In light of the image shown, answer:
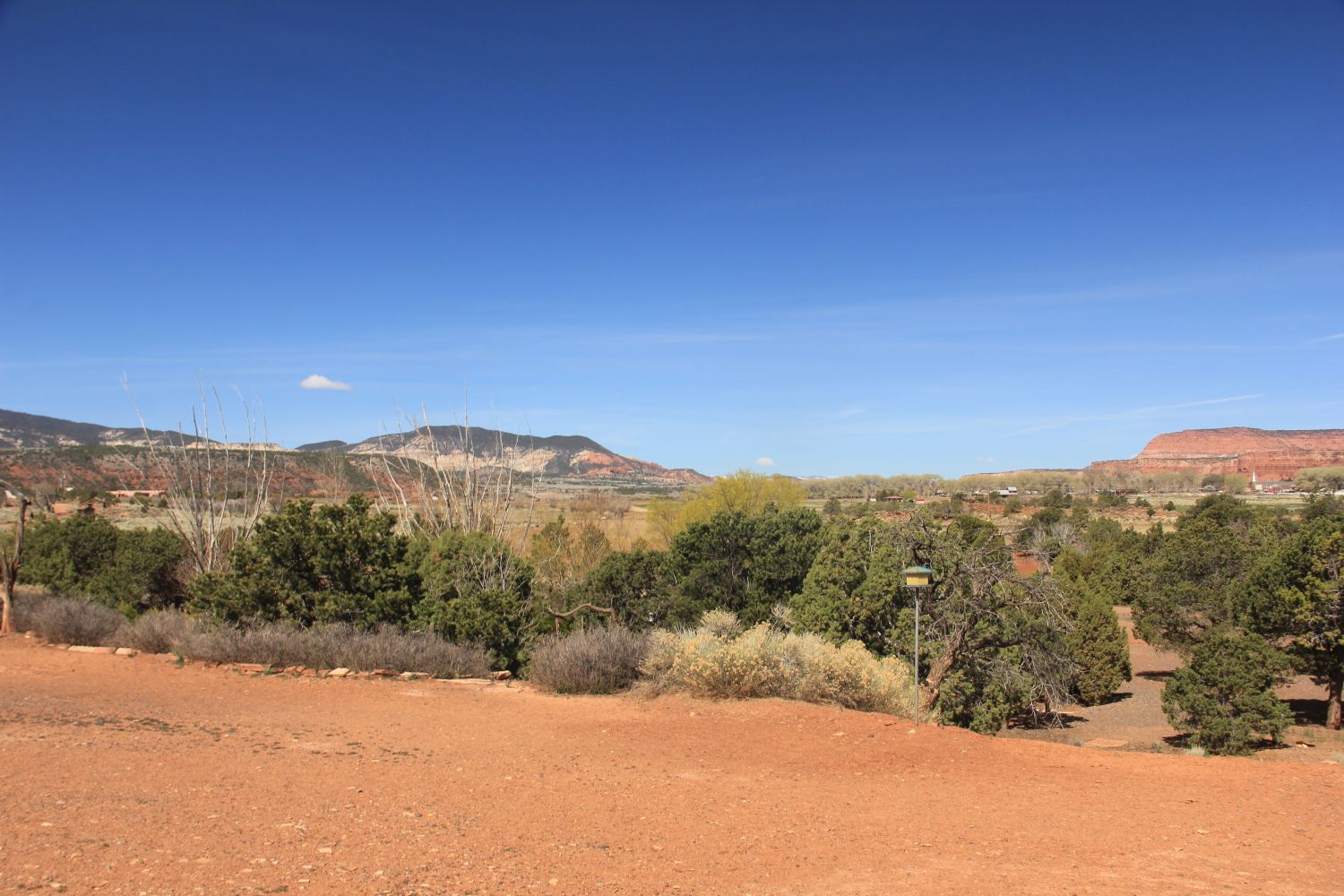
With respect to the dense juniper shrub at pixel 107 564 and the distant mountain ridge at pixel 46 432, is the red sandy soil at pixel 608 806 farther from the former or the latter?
the distant mountain ridge at pixel 46 432

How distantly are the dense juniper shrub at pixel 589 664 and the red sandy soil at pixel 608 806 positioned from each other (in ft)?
5.08

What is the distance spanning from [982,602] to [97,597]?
18193mm

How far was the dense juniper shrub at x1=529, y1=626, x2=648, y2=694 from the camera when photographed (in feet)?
42.7

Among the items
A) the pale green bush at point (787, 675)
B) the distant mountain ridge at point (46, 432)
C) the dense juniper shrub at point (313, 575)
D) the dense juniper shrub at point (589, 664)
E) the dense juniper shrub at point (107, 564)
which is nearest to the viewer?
the pale green bush at point (787, 675)

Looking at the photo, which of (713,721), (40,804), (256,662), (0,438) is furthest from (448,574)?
(0,438)

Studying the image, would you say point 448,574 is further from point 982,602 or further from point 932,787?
point 932,787

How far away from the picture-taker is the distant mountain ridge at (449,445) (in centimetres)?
2448

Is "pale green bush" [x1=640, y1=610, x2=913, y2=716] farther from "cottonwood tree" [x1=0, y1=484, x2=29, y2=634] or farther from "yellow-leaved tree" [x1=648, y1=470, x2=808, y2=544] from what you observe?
"yellow-leaved tree" [x1=648, y1=470, x2=808, y2=544]

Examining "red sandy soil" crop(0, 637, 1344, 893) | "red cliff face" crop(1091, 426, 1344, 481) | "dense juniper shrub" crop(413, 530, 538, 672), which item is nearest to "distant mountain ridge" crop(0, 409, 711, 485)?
"dense juniper shrub" crop(413, 530, 538, 672)

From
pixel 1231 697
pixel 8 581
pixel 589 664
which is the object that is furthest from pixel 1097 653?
pixel 8 581

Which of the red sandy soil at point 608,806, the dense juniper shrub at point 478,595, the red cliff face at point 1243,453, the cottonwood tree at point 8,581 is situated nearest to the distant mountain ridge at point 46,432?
the cottonwood tree at point 8,581

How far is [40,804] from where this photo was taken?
616 cm

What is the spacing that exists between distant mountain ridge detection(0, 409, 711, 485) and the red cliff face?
9336 cm

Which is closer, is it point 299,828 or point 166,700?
point 299,828
